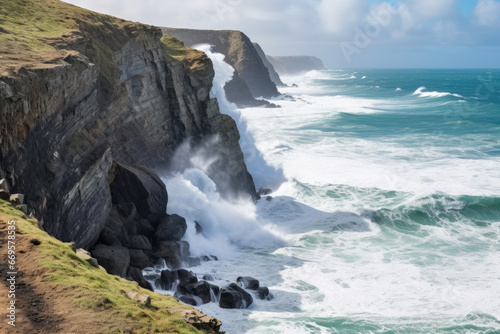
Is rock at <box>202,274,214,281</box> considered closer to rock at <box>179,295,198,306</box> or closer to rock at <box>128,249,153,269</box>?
rock at <box>128,249,153,269</box>

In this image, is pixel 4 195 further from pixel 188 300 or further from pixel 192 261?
pixel 192 261

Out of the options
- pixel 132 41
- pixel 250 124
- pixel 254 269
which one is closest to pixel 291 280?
pixel 254 269

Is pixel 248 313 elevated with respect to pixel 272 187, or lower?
lower

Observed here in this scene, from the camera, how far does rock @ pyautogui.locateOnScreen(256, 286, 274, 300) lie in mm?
17531

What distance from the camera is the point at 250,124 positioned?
5603 centimetres

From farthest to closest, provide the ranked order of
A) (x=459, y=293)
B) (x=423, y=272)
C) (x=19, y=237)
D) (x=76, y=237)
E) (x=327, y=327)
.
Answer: (x=423, y=272) → (x=459, y=293) → (x=76, y=237) → (x=327, y=327) → (x=19, y=237)

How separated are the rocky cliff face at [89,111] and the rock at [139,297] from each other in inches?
217

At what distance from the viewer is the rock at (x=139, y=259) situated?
735 inches

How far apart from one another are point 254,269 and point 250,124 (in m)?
36.2

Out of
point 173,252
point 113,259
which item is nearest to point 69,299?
point 113,259

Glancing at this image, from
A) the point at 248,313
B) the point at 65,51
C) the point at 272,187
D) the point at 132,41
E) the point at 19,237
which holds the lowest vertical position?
the point at 248,313

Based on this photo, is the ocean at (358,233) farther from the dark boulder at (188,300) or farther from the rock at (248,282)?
the rock at (248,282)

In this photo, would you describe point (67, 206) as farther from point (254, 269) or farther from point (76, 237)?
point (254, 269)

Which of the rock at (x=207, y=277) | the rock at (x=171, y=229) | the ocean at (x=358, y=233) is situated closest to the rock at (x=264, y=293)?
the ocean at (x=358, y=233)
